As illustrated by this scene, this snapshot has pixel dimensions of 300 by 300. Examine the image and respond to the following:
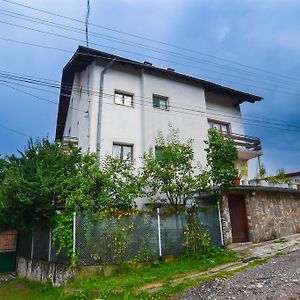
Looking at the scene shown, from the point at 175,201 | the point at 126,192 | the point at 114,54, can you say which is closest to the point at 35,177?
the point at 126,192

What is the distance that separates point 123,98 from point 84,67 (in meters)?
3.21

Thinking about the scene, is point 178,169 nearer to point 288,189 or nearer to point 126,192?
point 126,192

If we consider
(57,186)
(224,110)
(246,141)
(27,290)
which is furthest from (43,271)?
(224,110)

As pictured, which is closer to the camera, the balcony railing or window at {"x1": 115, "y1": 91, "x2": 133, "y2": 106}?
window at {"x1": 115, "y1": 91, "x2": 133, "y2": 106}

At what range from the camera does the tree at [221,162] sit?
12.8 m

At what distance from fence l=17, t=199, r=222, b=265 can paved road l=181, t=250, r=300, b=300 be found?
3202 mm

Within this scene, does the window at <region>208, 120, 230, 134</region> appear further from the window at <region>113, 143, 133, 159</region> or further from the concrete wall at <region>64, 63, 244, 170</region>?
the window at <region>113, 143, 133, 159</region>

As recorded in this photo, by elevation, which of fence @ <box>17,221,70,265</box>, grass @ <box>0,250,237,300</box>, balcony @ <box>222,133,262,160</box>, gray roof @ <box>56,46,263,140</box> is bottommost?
grass @ <box>0,250,237,300</box>

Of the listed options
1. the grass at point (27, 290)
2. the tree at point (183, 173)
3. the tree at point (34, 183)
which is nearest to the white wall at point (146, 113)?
the tree at point (34, 183)

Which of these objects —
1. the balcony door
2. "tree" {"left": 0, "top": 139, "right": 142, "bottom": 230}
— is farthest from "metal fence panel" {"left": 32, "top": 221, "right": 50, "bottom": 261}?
the balcony door

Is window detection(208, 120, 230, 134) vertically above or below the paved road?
above

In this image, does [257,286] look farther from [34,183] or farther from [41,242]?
[41,242]

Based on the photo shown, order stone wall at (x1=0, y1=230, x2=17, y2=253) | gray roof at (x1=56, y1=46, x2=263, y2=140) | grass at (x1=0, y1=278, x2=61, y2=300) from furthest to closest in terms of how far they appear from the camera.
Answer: gray roof at (x1=56, y1=46, x2=263, y2=140)
stone wall at (x1=0, y1=230, x2=17, y2=253)
grass at (x1=0, y1=278, x2=61, y2=300)

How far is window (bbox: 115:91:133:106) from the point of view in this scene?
1705 centimetres
